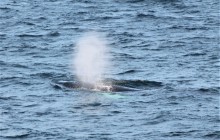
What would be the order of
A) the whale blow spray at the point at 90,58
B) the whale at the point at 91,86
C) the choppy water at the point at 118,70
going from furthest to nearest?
the whale blow spray at the point at 90,58 < the whale at the point at 91,86 < the choppy water at the point at 118,70

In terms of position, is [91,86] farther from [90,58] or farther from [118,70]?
[90,58]

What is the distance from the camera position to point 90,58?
55312 millimetres

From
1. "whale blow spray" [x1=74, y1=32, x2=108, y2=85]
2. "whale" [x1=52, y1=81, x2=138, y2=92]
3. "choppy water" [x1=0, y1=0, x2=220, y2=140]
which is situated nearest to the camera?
"choppy water" [x1=0, y1=0, x2=220, y2=140]

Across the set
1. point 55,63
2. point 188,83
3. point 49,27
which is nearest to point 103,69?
point 55,63

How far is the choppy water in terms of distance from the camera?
39.1 meters

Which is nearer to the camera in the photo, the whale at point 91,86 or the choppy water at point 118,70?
the choppy water at point 118,70

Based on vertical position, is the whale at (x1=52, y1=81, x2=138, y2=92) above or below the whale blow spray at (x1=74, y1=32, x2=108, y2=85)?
above

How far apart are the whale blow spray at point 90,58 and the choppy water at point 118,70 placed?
1.71 feet

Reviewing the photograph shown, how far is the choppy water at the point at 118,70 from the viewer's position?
39.1m

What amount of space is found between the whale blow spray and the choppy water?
52 cm

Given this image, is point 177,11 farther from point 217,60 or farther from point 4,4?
point 217,60

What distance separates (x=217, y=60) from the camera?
51.7 meters

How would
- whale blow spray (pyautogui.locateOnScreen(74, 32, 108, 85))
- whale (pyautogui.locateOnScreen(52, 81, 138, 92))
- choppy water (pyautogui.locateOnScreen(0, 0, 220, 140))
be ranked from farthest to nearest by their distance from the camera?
whale blow spray (pyautogui.locateOnScreen(74, 32, 108, 85)), whale (pyautogui.locateOnScreen(52, 81, 138, 92)), choppy water (pyautogui.locateOnScreen(0, 0, 220, 140))

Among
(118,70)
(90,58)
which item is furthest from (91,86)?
(90,58)
